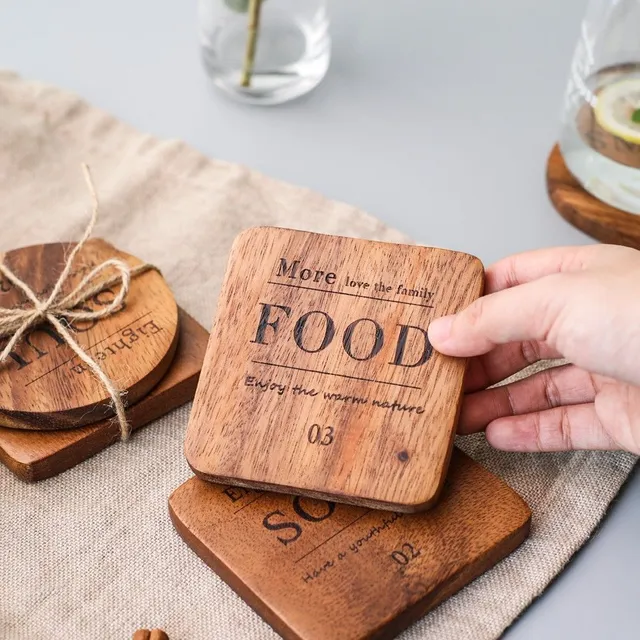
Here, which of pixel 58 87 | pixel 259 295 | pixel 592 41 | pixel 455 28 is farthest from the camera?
pixel 455 28

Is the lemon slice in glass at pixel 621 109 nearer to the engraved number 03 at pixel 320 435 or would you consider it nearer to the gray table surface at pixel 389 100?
the gray table surface at pixel 389 100

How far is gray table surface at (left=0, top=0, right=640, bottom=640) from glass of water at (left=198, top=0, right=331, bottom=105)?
28 mm

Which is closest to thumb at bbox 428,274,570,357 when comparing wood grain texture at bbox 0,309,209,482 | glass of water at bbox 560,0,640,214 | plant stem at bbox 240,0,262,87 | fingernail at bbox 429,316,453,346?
fingernail at bbox 429,316,453,346

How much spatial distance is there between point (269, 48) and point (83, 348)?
1.71 ft

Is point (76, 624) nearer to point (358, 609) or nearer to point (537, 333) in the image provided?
point (358, 609)

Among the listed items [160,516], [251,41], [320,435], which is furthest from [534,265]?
[251,41]

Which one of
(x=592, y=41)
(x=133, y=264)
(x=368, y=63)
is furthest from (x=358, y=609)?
(x=368, y=63)

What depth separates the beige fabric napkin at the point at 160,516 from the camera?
757mm

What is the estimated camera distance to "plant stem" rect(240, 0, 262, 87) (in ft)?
3.71

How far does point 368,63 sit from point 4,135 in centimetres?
49

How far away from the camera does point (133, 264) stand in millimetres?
958

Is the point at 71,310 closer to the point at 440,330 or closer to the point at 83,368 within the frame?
the point at 83,368

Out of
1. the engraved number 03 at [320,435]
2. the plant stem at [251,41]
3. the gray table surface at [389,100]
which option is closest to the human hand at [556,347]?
the engraved number 03 at [320,435]

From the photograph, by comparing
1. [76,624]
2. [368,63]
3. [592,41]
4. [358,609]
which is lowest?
[76,624]
